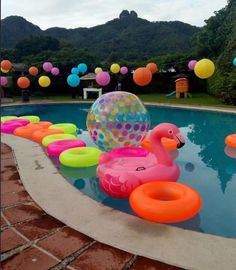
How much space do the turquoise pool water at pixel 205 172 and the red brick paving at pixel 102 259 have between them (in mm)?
1627

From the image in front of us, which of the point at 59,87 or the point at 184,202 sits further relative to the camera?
the point at 59,87

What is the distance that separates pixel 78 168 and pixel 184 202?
3825 millimetres

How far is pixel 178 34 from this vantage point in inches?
1921

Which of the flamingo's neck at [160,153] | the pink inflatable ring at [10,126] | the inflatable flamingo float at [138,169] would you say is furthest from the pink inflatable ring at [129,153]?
the pink inflatable ring at [10,126]

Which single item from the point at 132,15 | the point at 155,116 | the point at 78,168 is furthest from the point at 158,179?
the point at 132,15

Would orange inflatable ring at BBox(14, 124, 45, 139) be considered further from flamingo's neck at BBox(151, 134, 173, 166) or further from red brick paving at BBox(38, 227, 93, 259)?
red brick paving at BBox(38, 227, 93, 259)

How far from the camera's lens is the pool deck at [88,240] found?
3.78 metres

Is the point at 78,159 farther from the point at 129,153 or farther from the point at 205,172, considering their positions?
the point at 205,172

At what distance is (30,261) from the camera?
12.5 feet

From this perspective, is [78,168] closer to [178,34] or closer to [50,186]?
[50,186]

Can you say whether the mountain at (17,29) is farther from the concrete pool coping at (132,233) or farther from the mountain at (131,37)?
the concrete pool coping at (132,233)

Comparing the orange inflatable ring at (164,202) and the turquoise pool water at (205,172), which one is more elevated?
the orange inflatable ring at (164,202)

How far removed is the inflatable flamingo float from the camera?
241 inches

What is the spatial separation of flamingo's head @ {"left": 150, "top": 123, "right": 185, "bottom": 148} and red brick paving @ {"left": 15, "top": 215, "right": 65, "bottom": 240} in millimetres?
2775
